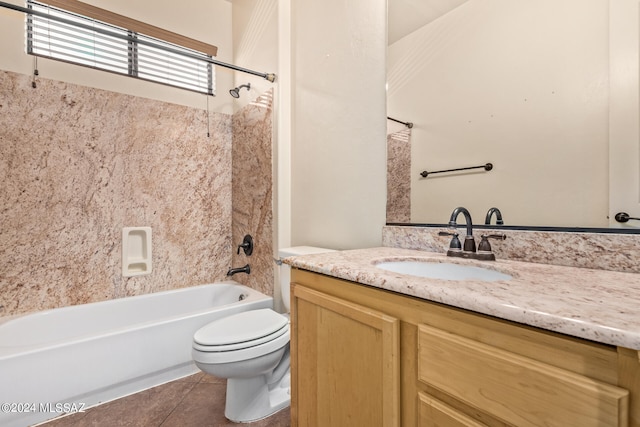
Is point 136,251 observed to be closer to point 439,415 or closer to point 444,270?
point 444,270

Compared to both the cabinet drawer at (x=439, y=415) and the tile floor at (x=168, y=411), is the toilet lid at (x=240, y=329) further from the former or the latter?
the cabinet drawer at (x=439, y=415)

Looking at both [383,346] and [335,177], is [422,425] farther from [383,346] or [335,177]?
[335,177]

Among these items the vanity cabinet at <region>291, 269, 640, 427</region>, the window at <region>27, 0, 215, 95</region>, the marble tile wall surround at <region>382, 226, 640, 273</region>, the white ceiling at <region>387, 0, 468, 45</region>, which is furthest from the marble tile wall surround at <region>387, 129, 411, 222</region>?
the window at <region>27, 0, 215, 95</region>

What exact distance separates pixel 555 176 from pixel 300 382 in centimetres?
108

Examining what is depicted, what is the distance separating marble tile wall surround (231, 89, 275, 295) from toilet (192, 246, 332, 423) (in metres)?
0.54

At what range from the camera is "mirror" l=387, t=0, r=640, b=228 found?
89 cm

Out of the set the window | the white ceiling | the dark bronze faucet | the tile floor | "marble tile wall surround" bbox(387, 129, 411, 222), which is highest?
the window

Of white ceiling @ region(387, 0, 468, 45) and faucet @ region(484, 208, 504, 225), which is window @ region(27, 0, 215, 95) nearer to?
white ceiling @ region(387, 0, 468, 45)

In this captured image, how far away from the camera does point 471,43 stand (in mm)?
1169

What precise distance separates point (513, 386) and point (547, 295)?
0.19 m

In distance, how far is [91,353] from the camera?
149cm

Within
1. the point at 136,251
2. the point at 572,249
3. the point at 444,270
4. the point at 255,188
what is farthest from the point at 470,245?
the point at 136,251

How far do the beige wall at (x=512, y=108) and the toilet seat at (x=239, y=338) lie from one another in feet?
2.92

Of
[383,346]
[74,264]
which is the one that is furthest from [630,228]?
[74,264]
